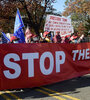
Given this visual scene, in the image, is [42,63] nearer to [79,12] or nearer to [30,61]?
[30,61]

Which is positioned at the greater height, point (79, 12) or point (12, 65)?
point (79, 12)

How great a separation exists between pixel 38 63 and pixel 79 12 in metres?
29.4

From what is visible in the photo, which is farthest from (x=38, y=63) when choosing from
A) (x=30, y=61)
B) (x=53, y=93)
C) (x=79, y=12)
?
(x=79, y=12)

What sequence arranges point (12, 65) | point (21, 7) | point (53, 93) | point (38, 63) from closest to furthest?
point (12, 65)
point (53, 93)
point (38, 63)
point (21, 7)

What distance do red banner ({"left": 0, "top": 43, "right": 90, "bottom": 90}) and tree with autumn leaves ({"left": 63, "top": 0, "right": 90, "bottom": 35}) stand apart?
85.0 feet

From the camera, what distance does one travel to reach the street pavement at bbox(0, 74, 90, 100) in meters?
4.54

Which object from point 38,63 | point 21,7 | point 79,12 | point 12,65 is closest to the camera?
point 12,65

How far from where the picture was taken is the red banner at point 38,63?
15.2 feet

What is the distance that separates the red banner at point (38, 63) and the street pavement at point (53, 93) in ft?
0.87

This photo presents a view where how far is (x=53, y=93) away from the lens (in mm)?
4930

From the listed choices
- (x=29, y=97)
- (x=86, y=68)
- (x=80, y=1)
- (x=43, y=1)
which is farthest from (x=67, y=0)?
(x=29, y=97)

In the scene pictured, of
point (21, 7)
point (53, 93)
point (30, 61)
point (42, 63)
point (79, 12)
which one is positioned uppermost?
point (79, 12)

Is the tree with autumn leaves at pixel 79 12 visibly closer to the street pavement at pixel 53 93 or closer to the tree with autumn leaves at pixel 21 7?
the tree with autumn leaves at pixel 21 7

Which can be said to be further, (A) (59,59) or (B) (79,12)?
(B) (79,12)
